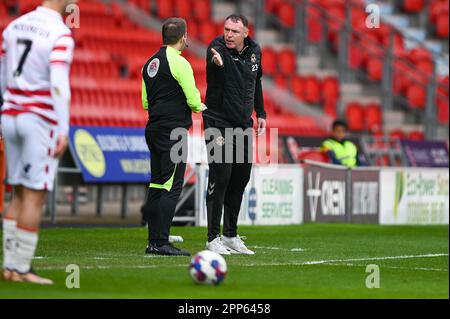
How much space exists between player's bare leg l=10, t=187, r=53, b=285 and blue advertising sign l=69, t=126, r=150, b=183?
35.5 feet

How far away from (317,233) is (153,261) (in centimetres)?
627

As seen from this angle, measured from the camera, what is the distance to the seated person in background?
21.5m

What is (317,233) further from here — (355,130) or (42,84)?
(355,130)

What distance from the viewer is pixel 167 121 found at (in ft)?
38.5

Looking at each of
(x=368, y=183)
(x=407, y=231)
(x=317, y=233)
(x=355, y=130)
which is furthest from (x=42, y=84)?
(x=355, y=130)

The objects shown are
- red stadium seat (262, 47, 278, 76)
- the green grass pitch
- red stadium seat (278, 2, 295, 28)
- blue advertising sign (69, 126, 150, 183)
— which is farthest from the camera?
red stadium seat (278, 2, 295, 28)

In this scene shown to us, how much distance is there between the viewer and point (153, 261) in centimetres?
1098

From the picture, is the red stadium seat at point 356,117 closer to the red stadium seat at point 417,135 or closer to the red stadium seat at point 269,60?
the red stadium seat at point 417,135

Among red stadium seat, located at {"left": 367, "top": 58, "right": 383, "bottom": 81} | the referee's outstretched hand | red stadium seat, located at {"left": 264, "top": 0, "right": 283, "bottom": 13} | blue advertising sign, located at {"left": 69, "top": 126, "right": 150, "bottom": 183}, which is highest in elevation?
red stadium seat, located at {"left": 264, "top": 0, "right": 283, "bottom": 13}

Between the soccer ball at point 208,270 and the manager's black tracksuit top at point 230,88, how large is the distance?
11.0 ft

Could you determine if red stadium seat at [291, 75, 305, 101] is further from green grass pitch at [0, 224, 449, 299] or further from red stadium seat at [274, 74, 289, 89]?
green grass pitch at [0, 224, 449, 299]

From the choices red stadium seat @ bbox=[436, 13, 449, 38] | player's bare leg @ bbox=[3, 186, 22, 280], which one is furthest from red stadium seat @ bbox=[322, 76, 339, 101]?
player's bare leg @ bbox=[3, 186, 22, 280]

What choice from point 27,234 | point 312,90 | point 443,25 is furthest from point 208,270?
point 443,25

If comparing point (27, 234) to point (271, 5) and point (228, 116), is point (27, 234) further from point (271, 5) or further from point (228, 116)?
point (271, 5)
